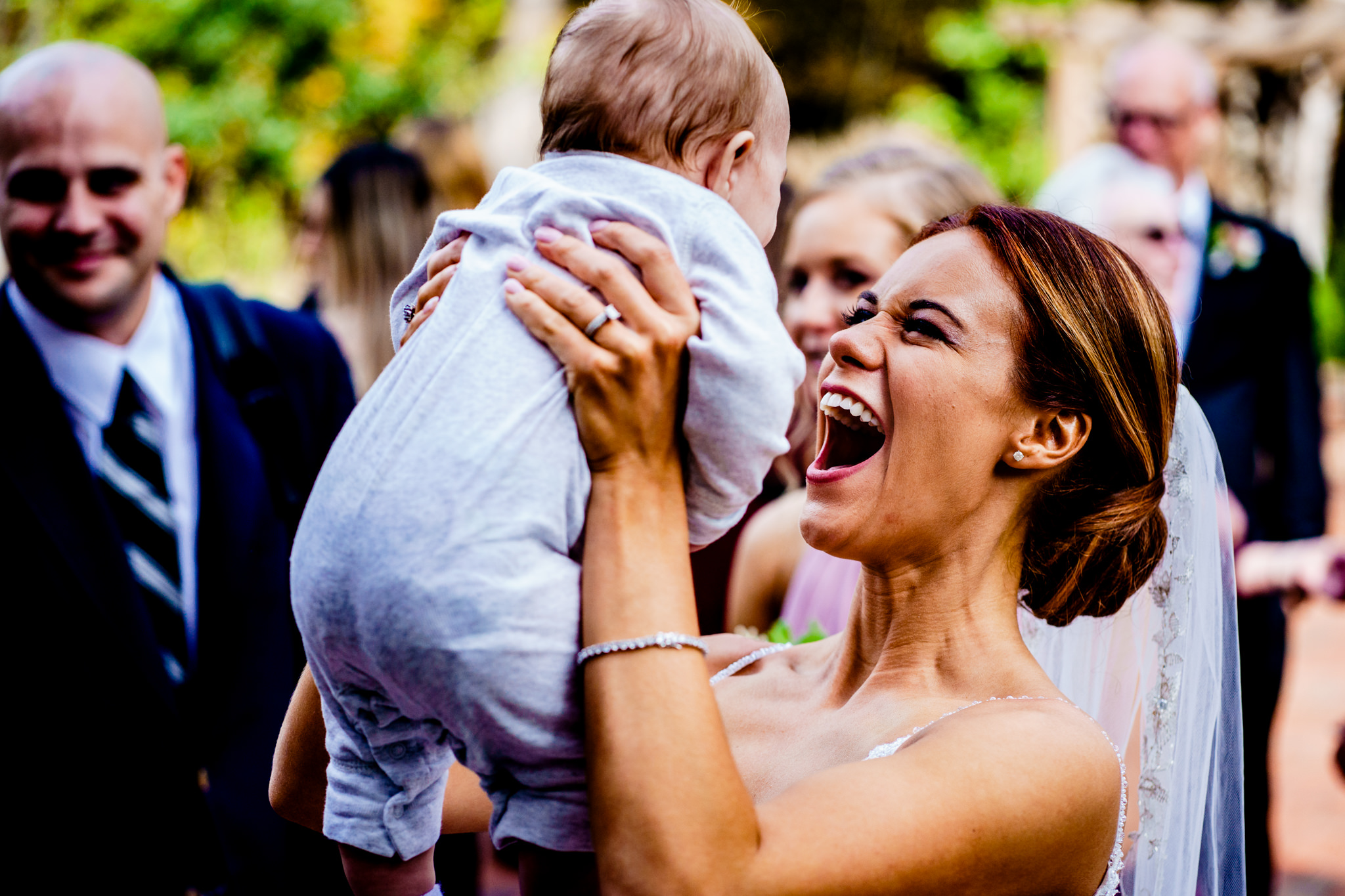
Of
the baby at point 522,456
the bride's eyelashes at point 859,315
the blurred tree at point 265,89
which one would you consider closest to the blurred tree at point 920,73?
the blurred tree at point 265,89

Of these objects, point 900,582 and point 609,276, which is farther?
point 900,582

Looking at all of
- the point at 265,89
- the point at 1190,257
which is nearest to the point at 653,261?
the point at 1190,257

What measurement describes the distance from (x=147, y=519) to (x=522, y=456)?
1.85 metres

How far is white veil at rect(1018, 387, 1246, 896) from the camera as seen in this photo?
6.77 ft

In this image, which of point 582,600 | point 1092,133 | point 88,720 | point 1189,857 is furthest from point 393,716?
point 1092,133

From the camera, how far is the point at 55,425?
2789mm

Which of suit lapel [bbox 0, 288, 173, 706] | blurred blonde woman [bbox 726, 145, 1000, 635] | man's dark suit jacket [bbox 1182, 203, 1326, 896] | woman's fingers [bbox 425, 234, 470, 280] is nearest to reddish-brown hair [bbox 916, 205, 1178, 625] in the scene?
woman's fingers [bbox 425, 234, 470, 280]

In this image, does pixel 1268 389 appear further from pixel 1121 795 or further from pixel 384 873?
pixel 384 873

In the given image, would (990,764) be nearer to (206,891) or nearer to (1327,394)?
(206,891)

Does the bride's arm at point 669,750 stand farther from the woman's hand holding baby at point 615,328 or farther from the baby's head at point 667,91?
the baby's head at point 667,91

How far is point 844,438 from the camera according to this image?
198cm

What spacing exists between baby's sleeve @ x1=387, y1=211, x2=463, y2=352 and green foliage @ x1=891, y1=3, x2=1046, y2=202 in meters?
14.9

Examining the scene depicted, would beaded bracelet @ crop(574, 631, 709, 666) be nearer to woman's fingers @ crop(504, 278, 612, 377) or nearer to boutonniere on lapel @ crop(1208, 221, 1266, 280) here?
woman's fingers @ crop(504, 278, 612, 377)

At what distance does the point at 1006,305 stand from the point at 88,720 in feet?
6.94
